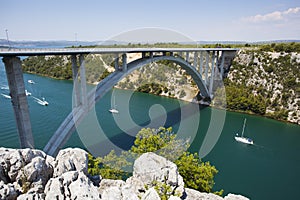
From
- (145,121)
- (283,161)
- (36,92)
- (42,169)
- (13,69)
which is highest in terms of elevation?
(13,69)

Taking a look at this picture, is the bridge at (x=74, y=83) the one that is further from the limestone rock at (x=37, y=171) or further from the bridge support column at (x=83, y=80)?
the limestone rock at (x=37, y=171)

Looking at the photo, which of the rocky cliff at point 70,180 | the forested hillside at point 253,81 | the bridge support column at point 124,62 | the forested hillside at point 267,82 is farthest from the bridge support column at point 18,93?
the forested hillside at point 267,82

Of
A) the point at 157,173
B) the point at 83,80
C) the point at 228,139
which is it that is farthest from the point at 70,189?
the point at 228,139

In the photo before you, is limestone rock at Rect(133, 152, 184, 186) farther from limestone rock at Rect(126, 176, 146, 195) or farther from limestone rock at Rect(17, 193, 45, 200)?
limestone rock at Rect(17, 193, 45, 200)

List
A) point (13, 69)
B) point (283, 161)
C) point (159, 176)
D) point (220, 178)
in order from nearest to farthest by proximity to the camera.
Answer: point (159, 176) → point (13, 69) → point (220, 178) → point (283, 161)

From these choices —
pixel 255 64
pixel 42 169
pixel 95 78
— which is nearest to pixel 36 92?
pixel 95 78

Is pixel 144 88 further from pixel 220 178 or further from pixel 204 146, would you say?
pixel 220 178

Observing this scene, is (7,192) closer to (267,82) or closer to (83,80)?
(83,80)
